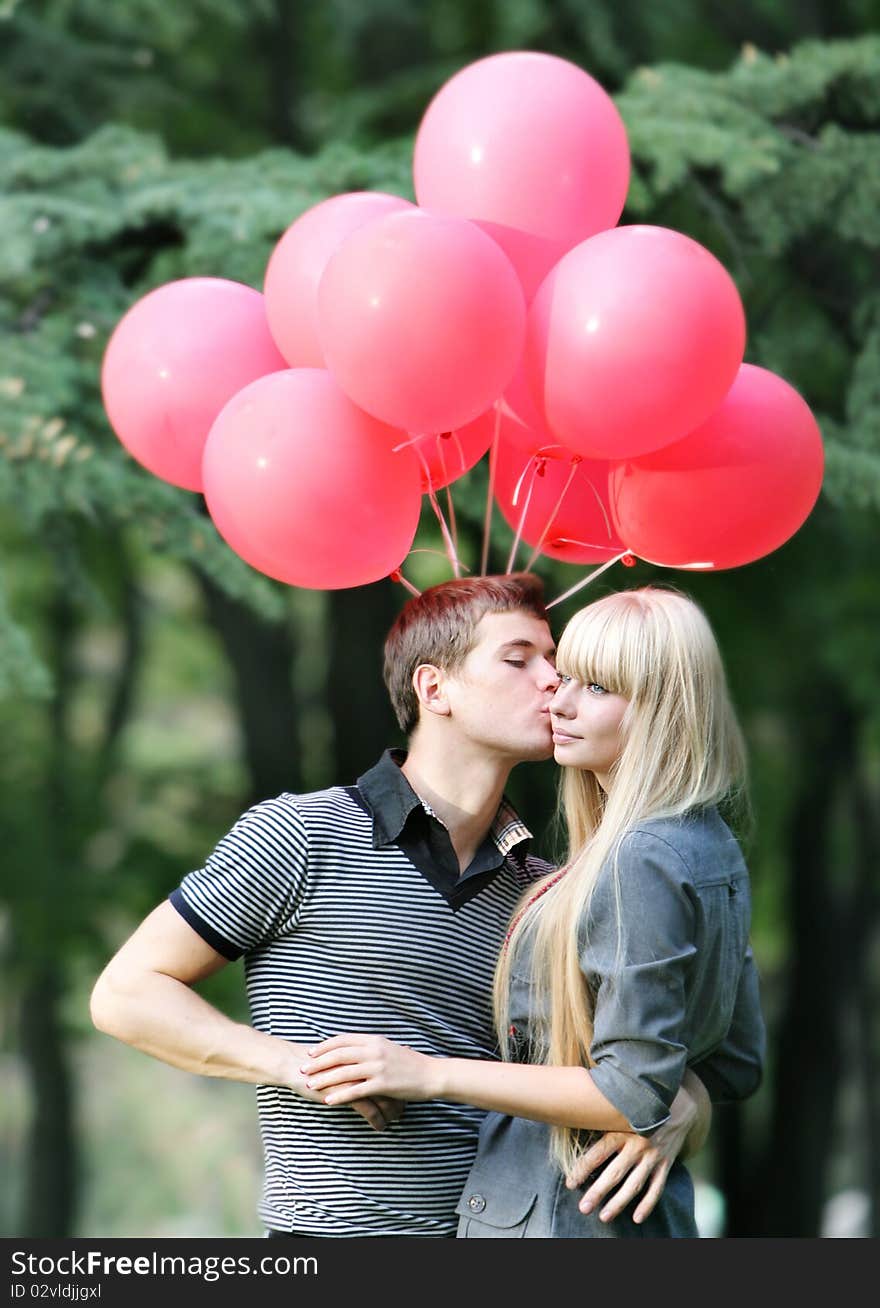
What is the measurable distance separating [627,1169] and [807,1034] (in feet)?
24.8

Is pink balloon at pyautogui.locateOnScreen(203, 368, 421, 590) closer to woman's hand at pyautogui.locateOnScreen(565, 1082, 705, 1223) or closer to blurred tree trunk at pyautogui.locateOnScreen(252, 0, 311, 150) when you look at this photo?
woman's hand at pyautogui.locateOnScreen(565, 1082, 705, 1223)

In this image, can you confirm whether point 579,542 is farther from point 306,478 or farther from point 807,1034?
point 807,1034

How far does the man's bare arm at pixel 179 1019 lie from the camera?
2562 millimetres

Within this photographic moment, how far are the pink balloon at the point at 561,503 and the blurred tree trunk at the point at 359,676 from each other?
4.54m

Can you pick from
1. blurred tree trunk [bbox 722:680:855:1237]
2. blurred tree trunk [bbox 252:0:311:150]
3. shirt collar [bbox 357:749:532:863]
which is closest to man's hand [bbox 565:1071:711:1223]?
shirt collar [bbox 357:749:532:863]

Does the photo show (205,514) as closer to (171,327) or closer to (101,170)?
(101,170)

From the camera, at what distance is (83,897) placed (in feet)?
29.3

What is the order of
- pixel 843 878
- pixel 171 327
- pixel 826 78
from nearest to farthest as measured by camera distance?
pixel 171 327
pixel 826 78
pixel 843 878

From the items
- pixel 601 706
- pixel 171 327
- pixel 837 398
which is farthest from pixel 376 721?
pixel 601 706

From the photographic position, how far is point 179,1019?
2570mm

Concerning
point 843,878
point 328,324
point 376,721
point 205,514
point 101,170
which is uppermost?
point 328,324

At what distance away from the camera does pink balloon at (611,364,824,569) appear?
113 inches

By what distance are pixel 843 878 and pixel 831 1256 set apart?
25.8 ft

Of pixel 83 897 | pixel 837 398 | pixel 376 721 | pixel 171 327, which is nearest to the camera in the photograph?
pixel 171 327
